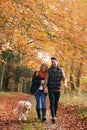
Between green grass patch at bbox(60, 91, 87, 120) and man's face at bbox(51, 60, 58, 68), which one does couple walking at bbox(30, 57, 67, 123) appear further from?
green grass patch at bbox(60, 91, 87, 120)

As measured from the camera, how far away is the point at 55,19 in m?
14.3

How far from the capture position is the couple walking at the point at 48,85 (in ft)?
34.9

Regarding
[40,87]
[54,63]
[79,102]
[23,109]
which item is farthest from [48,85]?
[79,102]

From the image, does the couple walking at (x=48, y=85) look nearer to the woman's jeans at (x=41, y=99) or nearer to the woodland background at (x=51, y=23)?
the woman's jeans at (x=41, y=99)

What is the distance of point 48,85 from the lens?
10750 millimetres

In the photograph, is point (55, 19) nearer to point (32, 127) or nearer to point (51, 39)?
point (51, 39)

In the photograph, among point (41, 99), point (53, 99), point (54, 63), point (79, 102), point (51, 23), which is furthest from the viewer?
point (79, 102)

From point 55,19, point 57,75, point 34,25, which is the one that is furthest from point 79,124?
point 34,25

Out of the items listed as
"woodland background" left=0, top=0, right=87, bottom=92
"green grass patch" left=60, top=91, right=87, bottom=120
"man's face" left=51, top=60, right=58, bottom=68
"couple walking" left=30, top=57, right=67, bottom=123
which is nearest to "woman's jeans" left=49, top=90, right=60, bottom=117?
"couple walking" left=30, top=57, right=67, bottom=123

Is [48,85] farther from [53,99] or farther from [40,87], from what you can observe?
[53,99]

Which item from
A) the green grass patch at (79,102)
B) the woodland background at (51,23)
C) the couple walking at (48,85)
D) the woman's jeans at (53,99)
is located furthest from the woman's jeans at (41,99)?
the woodland background at (51,23)

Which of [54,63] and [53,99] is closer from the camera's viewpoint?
[54,63]

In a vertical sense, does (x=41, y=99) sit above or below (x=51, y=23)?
below

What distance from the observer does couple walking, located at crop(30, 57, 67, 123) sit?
10.6m
